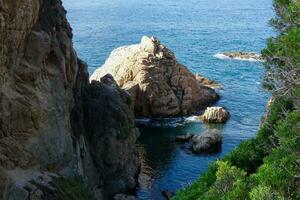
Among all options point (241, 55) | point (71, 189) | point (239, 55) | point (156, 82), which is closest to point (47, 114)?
point (71, 189)

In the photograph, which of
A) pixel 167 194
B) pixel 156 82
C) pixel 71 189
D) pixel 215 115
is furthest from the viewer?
pixel 156 82

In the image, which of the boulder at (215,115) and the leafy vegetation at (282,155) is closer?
the leafy vegetation at (282,155)

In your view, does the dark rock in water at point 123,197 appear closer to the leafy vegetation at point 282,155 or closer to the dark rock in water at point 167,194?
the dark rock in water at point 167,194

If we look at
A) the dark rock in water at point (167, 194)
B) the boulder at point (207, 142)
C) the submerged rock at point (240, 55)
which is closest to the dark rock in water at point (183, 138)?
the boulder at point (207, 142)

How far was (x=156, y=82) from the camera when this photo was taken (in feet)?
258

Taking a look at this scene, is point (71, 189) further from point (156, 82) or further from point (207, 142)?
point (156, 82)

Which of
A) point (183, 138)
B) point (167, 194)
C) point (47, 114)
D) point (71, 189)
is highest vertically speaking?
point (47, 114)

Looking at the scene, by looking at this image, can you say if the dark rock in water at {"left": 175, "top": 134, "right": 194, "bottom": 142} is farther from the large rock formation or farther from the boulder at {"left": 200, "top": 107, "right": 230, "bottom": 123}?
the large rock formation

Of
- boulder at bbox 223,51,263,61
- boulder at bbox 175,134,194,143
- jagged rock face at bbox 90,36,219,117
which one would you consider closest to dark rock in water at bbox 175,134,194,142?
boulder at bbox 175,134,194,143

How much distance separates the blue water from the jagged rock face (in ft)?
17.5

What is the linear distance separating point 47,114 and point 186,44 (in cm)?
8141

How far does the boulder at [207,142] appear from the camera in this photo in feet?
207

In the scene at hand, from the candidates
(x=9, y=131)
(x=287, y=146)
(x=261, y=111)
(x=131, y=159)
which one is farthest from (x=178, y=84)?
(x=287, y=146)

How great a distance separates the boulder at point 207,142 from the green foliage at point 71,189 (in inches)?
859
